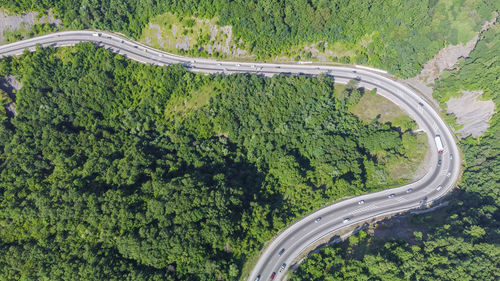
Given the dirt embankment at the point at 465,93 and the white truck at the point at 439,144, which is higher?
the dirt embankment at the point at 465,93

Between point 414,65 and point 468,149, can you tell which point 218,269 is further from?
point 414,65

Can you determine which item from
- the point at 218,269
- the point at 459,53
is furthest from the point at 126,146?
the point at 459,53

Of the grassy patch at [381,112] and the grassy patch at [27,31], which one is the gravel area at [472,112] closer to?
the grassy patch at [381,112]

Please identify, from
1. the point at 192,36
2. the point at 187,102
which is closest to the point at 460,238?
the point at 187,102

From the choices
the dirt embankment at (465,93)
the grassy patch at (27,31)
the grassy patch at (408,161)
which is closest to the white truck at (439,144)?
the grassy patch at (408,161)

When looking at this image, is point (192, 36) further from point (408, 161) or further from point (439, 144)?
point (439, 144)
